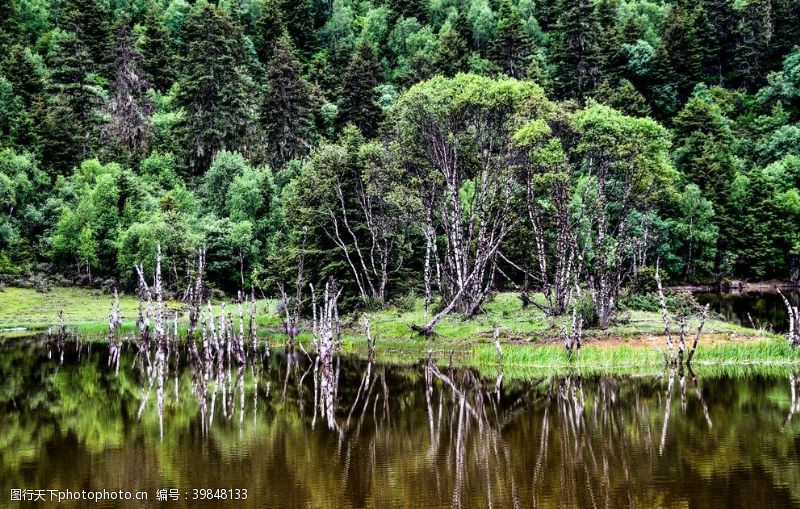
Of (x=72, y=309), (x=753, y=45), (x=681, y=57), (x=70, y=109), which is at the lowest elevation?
(x=72, y=309)

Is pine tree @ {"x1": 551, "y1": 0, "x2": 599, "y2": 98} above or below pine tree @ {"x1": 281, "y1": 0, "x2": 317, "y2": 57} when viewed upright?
below

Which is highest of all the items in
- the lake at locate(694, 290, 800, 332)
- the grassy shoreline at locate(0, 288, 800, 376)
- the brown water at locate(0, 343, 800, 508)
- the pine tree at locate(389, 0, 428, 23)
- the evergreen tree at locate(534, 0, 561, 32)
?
the pine tree at locate(389, 0, 428, 23)

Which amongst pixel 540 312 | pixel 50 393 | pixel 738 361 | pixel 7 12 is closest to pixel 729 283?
pixel 540 312

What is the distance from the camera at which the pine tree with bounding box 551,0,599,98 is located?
121688 mm

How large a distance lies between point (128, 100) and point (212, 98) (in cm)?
1422

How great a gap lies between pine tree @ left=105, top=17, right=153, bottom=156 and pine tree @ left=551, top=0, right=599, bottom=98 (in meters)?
65.7

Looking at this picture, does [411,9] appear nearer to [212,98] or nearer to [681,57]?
[681,57]

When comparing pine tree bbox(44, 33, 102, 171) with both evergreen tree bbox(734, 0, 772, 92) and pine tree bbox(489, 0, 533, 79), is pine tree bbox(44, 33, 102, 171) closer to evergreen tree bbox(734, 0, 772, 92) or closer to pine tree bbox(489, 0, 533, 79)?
pine tree bbox(489, 0, 533, 79)

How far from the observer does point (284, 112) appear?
102250mm

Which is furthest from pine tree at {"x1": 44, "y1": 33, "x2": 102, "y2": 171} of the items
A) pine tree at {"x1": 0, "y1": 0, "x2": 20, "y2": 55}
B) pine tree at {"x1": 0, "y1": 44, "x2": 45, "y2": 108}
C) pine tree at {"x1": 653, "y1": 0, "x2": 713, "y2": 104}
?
pine tree at {"x1": 653, "y1": 0, "x2": 713, "y2": 104}

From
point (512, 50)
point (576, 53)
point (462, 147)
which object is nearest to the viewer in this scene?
point (462, 147)

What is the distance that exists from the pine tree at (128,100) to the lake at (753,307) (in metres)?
78.9

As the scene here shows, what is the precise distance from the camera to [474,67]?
396ft

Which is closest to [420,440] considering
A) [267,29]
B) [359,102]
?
[359,102]
